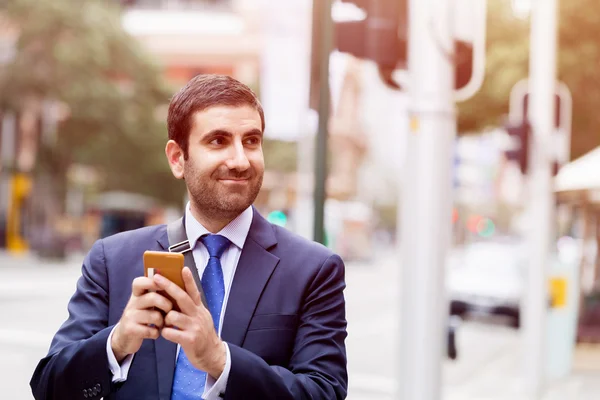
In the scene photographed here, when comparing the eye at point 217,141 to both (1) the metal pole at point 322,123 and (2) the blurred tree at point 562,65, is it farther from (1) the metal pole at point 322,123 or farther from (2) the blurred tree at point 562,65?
(2) the blurred tree at point 562,65

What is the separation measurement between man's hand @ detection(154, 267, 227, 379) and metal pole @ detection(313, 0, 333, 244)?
3.25 m

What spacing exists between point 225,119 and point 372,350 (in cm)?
1349

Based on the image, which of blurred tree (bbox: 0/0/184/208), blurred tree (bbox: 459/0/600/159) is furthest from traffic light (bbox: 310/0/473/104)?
blurred tree (bbox: 0/0/184/208)

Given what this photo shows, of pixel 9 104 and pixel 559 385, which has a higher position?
pixel 9 104

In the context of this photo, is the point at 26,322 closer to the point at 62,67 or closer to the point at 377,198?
the point at 62,67

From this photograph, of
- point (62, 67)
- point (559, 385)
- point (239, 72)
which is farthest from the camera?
point (239, 72)

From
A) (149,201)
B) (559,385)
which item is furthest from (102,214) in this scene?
(559,385)

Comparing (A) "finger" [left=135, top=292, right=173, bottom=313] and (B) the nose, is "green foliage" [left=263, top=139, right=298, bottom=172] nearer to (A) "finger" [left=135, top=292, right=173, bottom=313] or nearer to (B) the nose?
(B) the nose

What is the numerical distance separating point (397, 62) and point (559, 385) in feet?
25.9

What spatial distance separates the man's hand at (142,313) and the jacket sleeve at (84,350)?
0.48ft

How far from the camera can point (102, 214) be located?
52.0 m

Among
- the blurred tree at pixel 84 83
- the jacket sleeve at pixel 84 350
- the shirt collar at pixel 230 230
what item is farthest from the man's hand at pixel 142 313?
the blurred tree at pixel 84 83

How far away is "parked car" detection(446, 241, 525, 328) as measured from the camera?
65.0ft

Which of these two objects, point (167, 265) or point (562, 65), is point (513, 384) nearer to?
point (562, 65)
